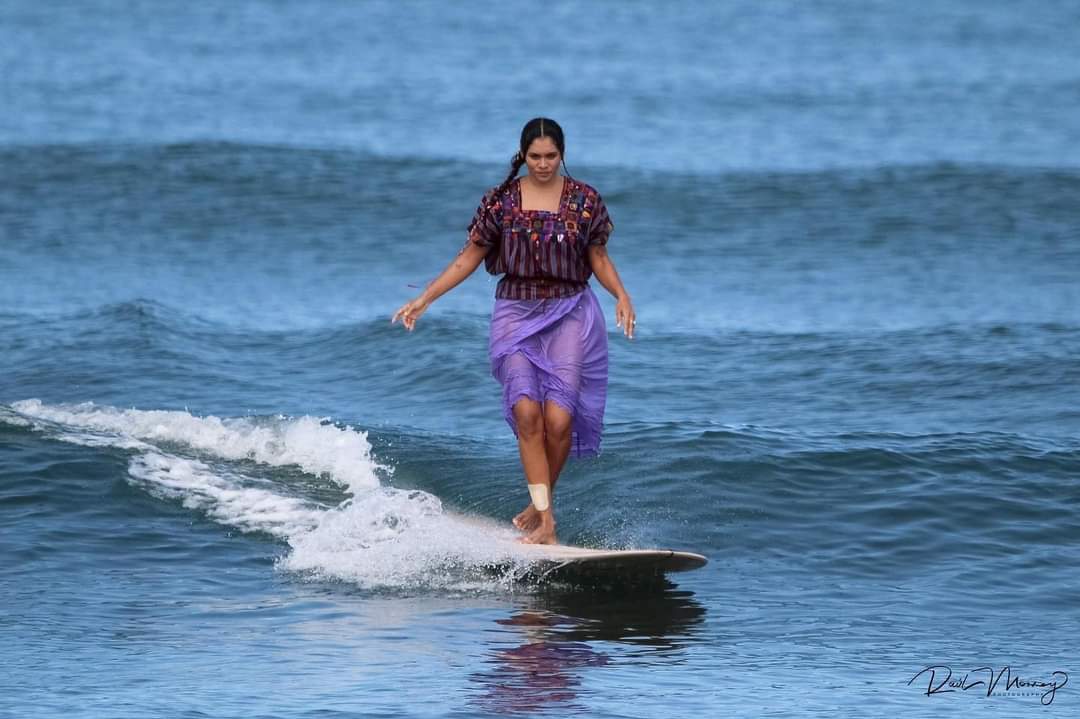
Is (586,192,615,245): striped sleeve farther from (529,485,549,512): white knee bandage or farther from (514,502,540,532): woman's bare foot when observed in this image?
(514,502,540,532): woman's bare foot

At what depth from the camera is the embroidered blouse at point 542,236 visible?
25.9ft

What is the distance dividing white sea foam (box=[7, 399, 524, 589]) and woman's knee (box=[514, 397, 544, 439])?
0.58 m

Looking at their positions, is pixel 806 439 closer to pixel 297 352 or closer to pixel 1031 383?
pixel 1031 383

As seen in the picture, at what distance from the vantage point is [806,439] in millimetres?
10930

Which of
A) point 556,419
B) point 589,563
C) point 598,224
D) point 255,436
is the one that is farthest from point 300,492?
point 598,224

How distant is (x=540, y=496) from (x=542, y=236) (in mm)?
1298

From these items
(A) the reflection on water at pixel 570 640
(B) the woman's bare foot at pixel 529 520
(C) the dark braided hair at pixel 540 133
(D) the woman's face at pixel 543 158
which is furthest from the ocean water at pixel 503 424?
(C) the dark braided hair at pixel 540 133

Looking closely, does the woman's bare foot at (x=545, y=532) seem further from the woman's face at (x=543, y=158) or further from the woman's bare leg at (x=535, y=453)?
the woman's face at (x=543, y=158)

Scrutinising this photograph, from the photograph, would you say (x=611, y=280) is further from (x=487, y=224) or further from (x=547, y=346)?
(x=487, y=224)

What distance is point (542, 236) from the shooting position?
25.9ft

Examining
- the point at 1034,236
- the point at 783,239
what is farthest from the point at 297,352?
the point at 1034,236

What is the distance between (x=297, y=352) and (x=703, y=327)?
4.14 m

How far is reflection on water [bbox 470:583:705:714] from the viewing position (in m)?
6.48

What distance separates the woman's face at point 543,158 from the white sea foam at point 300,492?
1854 mm
